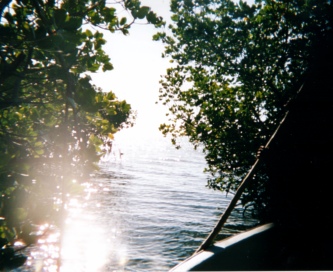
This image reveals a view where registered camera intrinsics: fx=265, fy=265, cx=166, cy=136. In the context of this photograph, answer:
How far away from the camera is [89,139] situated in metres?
3.02

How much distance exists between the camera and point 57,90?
10.3 ft

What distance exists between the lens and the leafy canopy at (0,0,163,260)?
226 centimetres

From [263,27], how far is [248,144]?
15.9ft

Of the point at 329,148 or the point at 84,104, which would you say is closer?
the point at 84,104

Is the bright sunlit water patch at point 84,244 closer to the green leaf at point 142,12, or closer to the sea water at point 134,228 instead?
the sea water at point 134,228

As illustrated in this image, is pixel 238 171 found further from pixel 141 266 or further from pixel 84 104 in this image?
pixel 84 104

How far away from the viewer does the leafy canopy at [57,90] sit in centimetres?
226

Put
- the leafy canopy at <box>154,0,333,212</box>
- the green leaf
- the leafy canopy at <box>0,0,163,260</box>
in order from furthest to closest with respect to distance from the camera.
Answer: the leafy canopy at <box>154,0,333,212</box>, the green leaf, the leafy canopy at <box>0,0,163,260</box>

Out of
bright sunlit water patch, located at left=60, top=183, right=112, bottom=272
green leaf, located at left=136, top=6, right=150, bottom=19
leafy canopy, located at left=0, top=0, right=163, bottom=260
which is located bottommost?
bright sunlit water patch, located at left=60, top=183, right=112, bottom=272

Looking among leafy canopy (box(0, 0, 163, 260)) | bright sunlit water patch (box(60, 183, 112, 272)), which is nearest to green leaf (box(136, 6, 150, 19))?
leafy canopy (box(0, 0, 163, 260))

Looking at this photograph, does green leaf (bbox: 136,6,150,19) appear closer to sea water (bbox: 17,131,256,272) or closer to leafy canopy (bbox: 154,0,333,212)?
sea water (bbox: 17,131,256,272)

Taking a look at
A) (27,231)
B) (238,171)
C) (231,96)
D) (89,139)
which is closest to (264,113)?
(231,96)

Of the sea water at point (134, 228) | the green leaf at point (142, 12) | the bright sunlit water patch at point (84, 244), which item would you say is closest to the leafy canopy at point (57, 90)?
the green leaf at point (142, 12)

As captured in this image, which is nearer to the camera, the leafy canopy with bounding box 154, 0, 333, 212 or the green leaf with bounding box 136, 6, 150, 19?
the green leaf with bounding box 136, 6, 150, 19
